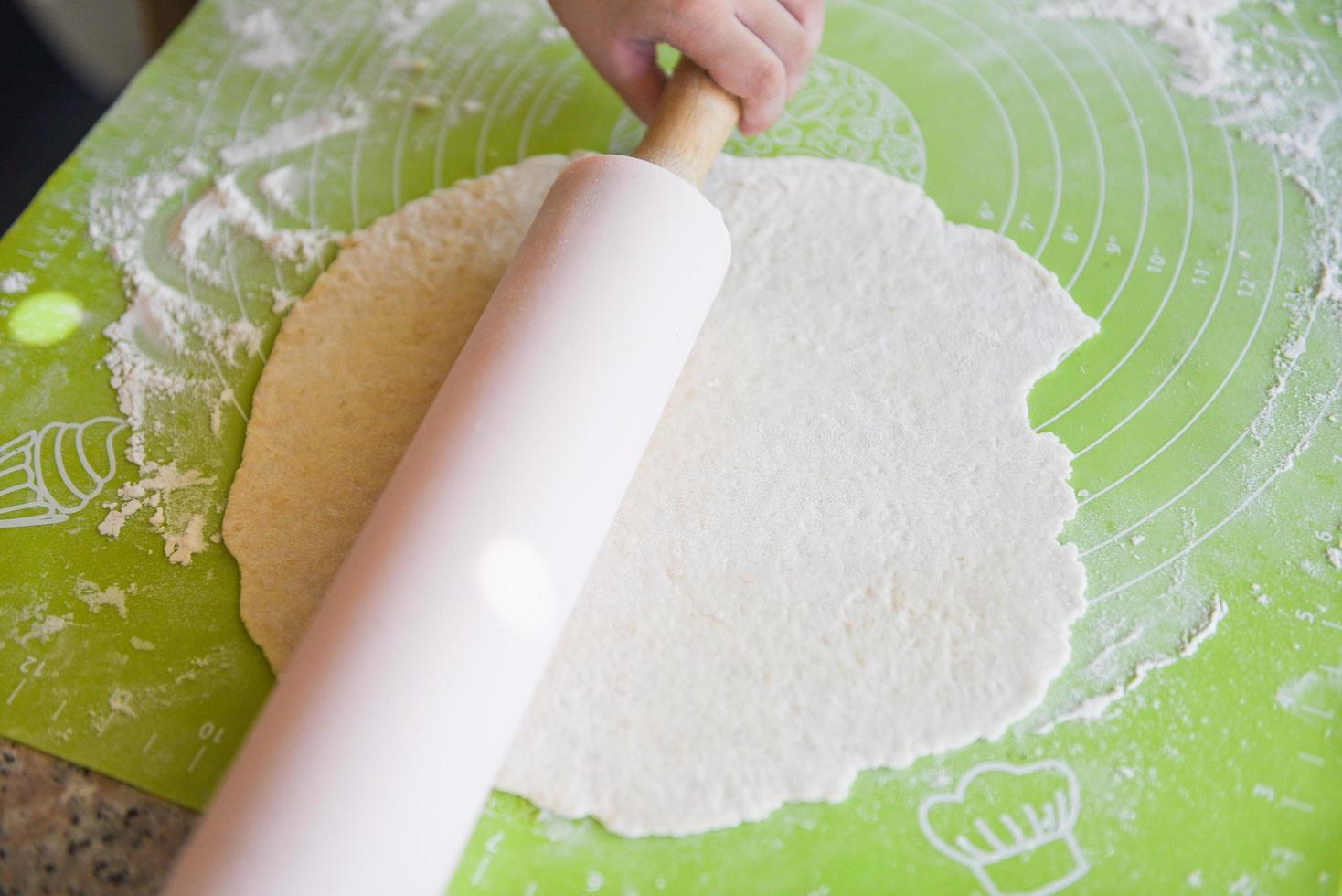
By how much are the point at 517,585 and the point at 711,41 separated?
71 centimetres

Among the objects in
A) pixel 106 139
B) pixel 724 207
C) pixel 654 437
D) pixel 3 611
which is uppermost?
pixel 724 207

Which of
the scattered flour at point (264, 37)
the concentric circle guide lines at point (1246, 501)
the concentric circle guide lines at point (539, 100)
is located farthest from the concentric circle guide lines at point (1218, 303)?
the scattered flour at point (264, 37)

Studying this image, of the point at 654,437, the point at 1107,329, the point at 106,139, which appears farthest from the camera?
the point at 106,139

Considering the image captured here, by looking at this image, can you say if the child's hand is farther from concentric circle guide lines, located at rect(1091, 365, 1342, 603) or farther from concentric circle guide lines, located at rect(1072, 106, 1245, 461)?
concentric circle guide lines, located at rect(1091, 365, 1342, 603)

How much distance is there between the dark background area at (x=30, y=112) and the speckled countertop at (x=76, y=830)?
0.94 meters

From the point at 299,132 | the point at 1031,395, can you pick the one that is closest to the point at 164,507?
the point at 299,132

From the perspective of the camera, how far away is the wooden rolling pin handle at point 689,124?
3.95 ft

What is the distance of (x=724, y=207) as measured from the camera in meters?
1.39

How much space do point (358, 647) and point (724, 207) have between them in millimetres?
784

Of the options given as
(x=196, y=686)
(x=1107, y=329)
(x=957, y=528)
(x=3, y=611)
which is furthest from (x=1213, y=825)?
Result: (x=3, y=611)

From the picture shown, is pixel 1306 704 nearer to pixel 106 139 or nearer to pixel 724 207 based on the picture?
pixel 724 207

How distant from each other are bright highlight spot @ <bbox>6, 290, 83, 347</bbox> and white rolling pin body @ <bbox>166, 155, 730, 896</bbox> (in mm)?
642

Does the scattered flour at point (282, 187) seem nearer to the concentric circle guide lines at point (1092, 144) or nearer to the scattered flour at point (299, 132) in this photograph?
the scattered flour at point (299, 132)

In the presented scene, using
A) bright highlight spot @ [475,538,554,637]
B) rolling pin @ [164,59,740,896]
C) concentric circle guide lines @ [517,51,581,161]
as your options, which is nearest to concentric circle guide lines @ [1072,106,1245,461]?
rolling pin @ [164,59,740,896]
